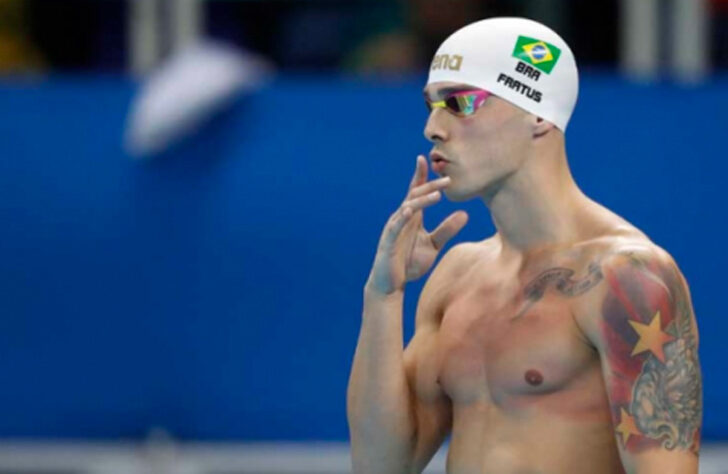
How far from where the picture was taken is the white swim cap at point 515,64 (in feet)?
13.6

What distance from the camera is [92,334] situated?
8.00 meters

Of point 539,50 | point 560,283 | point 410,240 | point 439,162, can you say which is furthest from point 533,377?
point 539,50

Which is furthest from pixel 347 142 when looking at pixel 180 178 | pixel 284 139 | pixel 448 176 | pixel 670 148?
pixel 448 176

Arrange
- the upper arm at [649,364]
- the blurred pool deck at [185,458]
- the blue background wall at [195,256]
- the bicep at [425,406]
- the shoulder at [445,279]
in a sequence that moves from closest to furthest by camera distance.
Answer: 1. the upper arm at [649,364]
2. the bicep at [425,406]
3. the shoulder at [445,279]
4. the blurred pool deck at [185,458]
5. the blue background wall at [195,256]

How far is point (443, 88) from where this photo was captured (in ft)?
13.7

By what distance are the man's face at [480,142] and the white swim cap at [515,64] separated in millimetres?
30

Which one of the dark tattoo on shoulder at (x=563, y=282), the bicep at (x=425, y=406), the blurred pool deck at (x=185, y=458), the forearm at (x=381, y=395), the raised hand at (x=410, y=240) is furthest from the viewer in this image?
the blurred pool deck at (x=185, y=458)

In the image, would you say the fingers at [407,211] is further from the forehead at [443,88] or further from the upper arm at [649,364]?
the upper arm at [649,364]

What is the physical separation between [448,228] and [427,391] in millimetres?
419

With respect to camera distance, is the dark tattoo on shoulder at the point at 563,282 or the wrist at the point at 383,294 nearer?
the dark tattoo on shoulder at the point at 563,282

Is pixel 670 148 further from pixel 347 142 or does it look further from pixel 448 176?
pixel 448 176

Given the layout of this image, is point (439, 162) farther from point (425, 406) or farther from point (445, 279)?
point (425, 406)

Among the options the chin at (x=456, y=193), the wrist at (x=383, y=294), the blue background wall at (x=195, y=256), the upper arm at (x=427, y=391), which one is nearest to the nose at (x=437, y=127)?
the chin at (x=456, y=193)

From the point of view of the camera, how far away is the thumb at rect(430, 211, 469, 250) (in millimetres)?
4227
